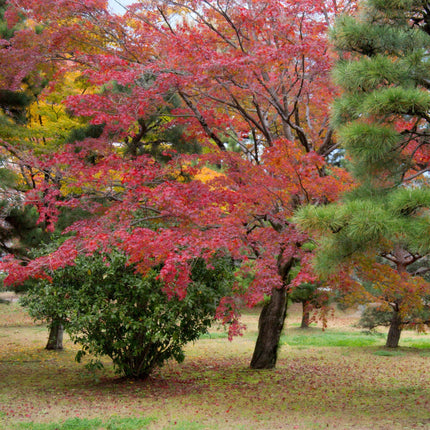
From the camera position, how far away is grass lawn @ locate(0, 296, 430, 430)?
187 inches

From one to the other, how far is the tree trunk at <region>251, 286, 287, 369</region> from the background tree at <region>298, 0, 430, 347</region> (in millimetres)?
3571

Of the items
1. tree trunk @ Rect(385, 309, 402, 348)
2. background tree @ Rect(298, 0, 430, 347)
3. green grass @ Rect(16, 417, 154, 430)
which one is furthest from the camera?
tree trunk @ Rect(385, 309, 402, 348)

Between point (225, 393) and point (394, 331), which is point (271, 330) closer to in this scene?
point (225, 393)

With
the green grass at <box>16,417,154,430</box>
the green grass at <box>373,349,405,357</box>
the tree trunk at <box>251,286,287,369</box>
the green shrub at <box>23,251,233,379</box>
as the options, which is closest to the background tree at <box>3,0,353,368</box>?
the tree trunk at <box>251,286,287,369</box>

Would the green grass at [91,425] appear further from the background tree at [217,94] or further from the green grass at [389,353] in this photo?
the green grass at [389,353]

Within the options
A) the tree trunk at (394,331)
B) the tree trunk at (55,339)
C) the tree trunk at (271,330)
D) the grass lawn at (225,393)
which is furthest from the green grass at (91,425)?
the tree trunk at (394,331)

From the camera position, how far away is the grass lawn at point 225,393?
15.6 feet

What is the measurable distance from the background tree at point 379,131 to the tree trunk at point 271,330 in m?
3.57

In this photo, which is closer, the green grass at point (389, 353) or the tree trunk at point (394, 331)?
the green grass at point (389, 353)

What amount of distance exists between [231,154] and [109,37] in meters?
2.86

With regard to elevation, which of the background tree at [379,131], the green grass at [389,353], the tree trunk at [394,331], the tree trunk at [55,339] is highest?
the background tree at [379,131]

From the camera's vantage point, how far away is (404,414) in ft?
16.6

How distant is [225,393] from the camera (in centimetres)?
632

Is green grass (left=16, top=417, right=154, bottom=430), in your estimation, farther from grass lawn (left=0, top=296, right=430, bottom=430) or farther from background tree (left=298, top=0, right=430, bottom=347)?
background tree (left=298, top=0, right=430, bottom=347)
